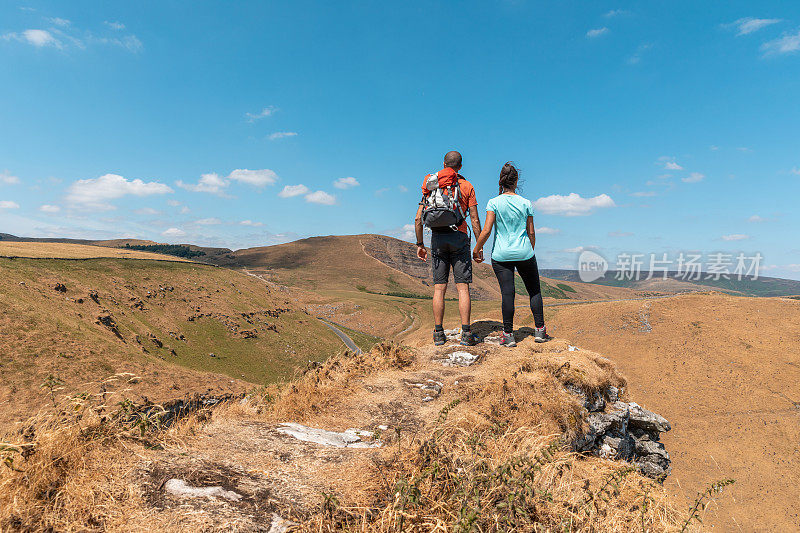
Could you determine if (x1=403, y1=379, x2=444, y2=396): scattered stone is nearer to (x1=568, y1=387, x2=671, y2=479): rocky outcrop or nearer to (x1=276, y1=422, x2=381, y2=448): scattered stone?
(x1=276, y1=422, x2=381, y2=448): scattered stone

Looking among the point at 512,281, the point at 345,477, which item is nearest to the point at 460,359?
the point at 512,281

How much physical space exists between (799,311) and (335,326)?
72.0 m

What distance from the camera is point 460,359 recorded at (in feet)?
26.3

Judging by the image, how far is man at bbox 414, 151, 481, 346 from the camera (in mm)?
7988

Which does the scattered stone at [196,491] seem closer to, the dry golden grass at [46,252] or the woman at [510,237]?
the woman at [510,237]

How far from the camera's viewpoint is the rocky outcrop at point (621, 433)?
246 inches

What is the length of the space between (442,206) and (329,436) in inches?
197

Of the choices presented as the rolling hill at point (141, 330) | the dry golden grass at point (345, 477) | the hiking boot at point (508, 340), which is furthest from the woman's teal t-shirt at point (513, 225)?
the rolling hill at point (141, 330)

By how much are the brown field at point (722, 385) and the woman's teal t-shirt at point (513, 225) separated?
9.25m

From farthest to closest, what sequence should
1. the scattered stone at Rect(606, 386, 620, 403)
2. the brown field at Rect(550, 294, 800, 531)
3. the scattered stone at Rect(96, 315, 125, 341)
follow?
the scattered stone at Rect(96, 315, 125, 341)
the brown field at Rect(550, 294, 800, 531)
the scattered stone at Rect(606, 386, 620, 403)

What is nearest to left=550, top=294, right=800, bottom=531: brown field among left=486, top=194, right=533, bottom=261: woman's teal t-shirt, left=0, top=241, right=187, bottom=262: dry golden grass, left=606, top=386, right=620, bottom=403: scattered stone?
left=606, top=386, right=620, bottom=403: scattered stone

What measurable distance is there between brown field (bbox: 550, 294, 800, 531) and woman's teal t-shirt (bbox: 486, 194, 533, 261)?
9251mm

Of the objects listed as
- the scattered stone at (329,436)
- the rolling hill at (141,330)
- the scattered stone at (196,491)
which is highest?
the scattered stone at (196,491)

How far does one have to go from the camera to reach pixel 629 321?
67.4ft
